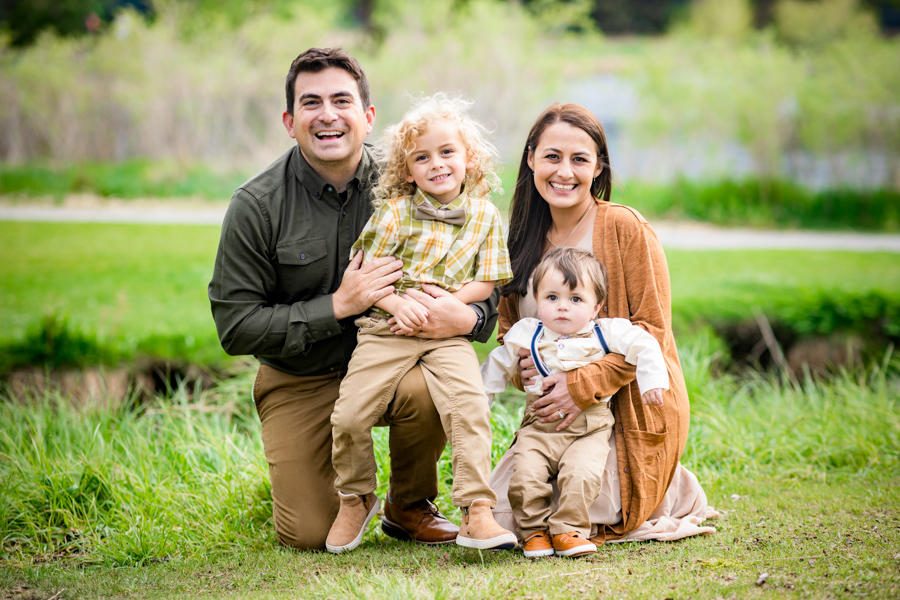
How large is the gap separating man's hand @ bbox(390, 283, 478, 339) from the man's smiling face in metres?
0.73

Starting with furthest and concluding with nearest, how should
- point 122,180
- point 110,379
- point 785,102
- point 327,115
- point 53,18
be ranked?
1. point 53,18
2. point 785,102
3. point 122,180
4. point 110,379
5. point 327,115

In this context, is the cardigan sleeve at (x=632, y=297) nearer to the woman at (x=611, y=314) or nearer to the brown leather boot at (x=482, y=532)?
the woman at (x=611, y=314)

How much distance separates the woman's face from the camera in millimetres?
3084

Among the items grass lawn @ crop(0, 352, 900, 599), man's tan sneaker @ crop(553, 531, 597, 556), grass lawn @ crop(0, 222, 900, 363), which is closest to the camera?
grass lawn @ crop(0, 352, 900, 599)

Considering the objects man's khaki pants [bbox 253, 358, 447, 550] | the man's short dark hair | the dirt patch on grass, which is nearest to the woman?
man's khaki pants [bbox 253, 358, 447, 550]

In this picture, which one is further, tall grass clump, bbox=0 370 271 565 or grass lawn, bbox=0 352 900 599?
tall grass clump, bbox=0 370 271 565

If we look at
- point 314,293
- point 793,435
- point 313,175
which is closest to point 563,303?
point 314,293

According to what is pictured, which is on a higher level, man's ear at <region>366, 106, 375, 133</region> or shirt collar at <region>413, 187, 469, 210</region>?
man's ear at <region>366, 106, 375, 133</region>

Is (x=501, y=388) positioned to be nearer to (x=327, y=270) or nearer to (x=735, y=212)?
(x=327, y=270)

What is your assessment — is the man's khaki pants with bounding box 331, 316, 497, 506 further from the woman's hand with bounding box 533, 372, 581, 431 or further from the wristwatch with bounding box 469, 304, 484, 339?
the woman's hand with bounding box 533, 372, 581, 431

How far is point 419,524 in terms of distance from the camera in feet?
10.5

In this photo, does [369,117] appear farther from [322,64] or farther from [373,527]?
[373,527]

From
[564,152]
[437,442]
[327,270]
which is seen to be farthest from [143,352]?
[564,152]

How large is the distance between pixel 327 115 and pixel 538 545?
190 cm
